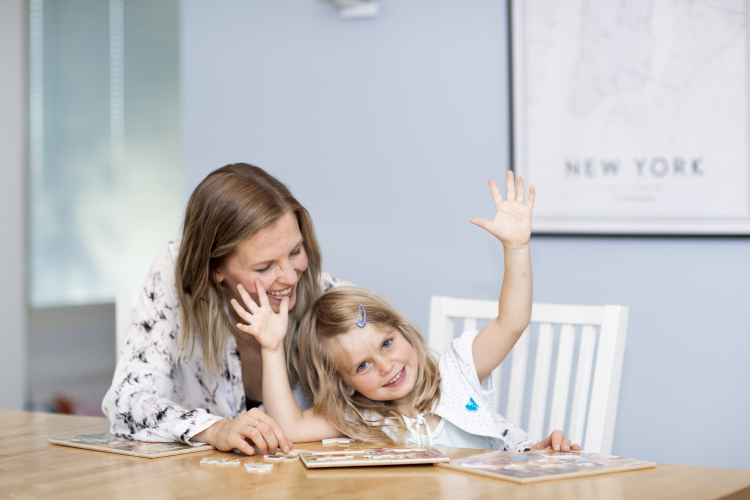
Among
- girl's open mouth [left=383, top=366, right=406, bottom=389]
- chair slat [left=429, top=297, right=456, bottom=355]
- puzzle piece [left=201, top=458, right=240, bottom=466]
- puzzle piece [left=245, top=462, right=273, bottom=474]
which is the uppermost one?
chair slat [left=429, top=297, right=456, bottom=355]

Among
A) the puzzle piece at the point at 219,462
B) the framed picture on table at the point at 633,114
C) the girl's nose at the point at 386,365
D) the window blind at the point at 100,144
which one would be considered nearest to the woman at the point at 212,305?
the puzzle piece at the point at 219,462

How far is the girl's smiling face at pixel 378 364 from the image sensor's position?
1517 millimetres

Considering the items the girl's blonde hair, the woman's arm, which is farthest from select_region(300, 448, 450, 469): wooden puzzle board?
the girl's blonde hair

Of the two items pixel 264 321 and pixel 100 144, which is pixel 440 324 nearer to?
pixel 264 321

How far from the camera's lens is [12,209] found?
3.40m

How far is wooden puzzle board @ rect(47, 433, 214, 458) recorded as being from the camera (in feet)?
4.16

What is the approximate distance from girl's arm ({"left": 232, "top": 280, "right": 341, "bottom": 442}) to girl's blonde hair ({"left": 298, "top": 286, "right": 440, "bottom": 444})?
1.4 inches

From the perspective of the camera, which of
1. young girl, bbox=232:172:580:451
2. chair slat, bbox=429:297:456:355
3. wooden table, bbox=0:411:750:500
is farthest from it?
chair slat, bbox=429:297:456:355

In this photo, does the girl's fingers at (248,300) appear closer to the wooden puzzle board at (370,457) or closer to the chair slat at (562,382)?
the wooden puzzle board at (370,457)

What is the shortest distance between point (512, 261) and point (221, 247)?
0.61 m

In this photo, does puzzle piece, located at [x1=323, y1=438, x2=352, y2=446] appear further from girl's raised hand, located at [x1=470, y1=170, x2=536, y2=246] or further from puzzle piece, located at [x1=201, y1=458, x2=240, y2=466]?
girl's raised hand, located at [x1=470, y1=170, x2=536, y2=246]

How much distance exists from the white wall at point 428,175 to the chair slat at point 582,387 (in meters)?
0.45

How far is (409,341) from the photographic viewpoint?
5.31ft

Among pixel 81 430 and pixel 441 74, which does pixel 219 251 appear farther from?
pixel 441 74
